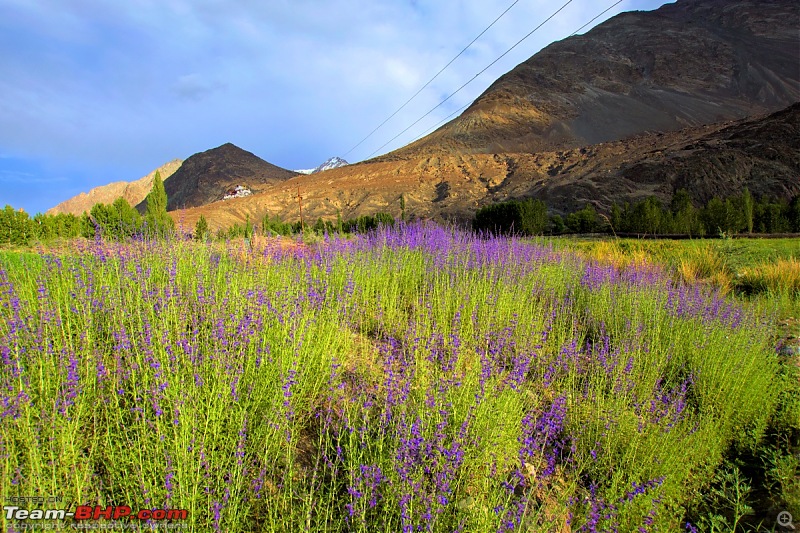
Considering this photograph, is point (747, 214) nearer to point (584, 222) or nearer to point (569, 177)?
point (584, 222)

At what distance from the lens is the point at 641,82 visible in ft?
Answer: 300

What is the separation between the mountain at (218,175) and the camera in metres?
116

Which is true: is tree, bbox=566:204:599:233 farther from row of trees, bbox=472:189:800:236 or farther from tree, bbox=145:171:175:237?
Answer: tree, bbox=145:171:175:237

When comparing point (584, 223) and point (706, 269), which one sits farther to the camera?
point (584, 223)

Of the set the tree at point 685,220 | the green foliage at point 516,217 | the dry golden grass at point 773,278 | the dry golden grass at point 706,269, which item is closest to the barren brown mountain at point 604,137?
the green foliage at point 516,217

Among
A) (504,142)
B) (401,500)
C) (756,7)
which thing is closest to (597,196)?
(504,142)

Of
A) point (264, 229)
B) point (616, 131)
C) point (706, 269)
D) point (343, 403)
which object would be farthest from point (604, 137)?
point (343, 403)

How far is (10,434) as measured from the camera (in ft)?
6.03

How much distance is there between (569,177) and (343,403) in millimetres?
51566

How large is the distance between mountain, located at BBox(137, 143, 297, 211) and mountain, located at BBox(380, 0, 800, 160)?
55.1m

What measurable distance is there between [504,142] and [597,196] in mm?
39272

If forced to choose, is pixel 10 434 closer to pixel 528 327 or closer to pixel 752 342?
pixel 528 327

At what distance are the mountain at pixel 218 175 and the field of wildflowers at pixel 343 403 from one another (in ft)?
374

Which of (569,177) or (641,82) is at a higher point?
(641,82)
